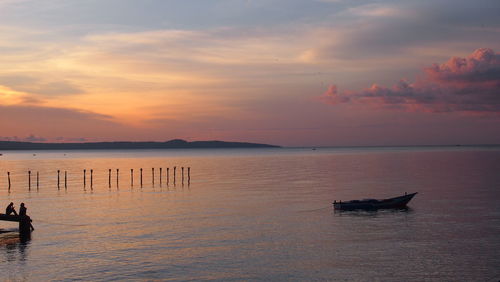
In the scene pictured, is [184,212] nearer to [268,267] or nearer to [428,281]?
[268,267]

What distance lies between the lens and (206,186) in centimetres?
10381

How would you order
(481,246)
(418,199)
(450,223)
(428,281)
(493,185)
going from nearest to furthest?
(428,281) < (481,246) < (450,223) < (418,199) < (493,185)

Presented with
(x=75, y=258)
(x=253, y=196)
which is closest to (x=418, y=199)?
(x=253, y=196)

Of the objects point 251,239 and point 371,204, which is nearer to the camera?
point 251,239

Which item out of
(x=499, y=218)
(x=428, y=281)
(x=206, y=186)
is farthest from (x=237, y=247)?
(x=206, y=186)

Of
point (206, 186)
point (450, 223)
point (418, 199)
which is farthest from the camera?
point (206, 186)

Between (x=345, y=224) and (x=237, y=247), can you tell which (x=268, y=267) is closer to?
(x=237, y=247)

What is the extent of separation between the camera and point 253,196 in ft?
273

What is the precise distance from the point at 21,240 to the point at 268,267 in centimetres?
2436

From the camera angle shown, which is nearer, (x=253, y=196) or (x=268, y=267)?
(x=268, y=267)

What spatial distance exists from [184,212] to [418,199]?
3859cm

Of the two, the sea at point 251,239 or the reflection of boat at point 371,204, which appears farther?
the reflection of boat at point 371,204

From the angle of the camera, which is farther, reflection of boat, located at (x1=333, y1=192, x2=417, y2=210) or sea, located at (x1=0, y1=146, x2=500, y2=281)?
reflection of boat, located at (x1=333, y1=192, x2=417, y2=210)

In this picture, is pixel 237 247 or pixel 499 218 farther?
pixel 499 218
